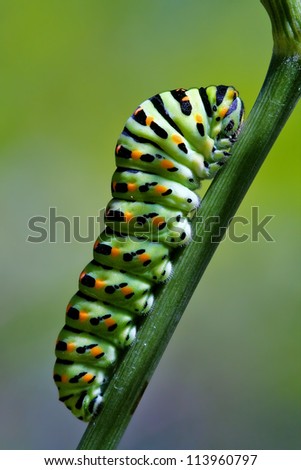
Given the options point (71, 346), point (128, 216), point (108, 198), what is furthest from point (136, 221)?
point (108, 198)

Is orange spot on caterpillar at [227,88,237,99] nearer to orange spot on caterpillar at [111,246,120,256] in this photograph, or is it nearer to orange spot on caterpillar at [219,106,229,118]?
orange spot on caterpillar at [219,106,229,118]

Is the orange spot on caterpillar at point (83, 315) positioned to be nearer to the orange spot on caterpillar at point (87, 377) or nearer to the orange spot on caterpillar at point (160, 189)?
the orange spot on caterpillar at point (87, 377)

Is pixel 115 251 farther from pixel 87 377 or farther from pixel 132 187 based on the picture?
pixel 87 377

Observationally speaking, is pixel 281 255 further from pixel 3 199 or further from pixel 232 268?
pixel 3 199

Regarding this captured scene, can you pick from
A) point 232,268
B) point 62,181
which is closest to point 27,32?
point 62,181

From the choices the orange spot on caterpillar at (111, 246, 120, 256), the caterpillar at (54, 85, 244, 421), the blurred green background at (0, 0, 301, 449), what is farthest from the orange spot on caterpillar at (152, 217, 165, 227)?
the blurred green background at (0, 0, 301, 449)

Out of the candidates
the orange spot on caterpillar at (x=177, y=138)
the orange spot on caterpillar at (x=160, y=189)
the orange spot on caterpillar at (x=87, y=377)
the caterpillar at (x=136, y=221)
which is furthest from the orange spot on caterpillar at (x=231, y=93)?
the orange spot on caterpillar at (x=87, y=377)
